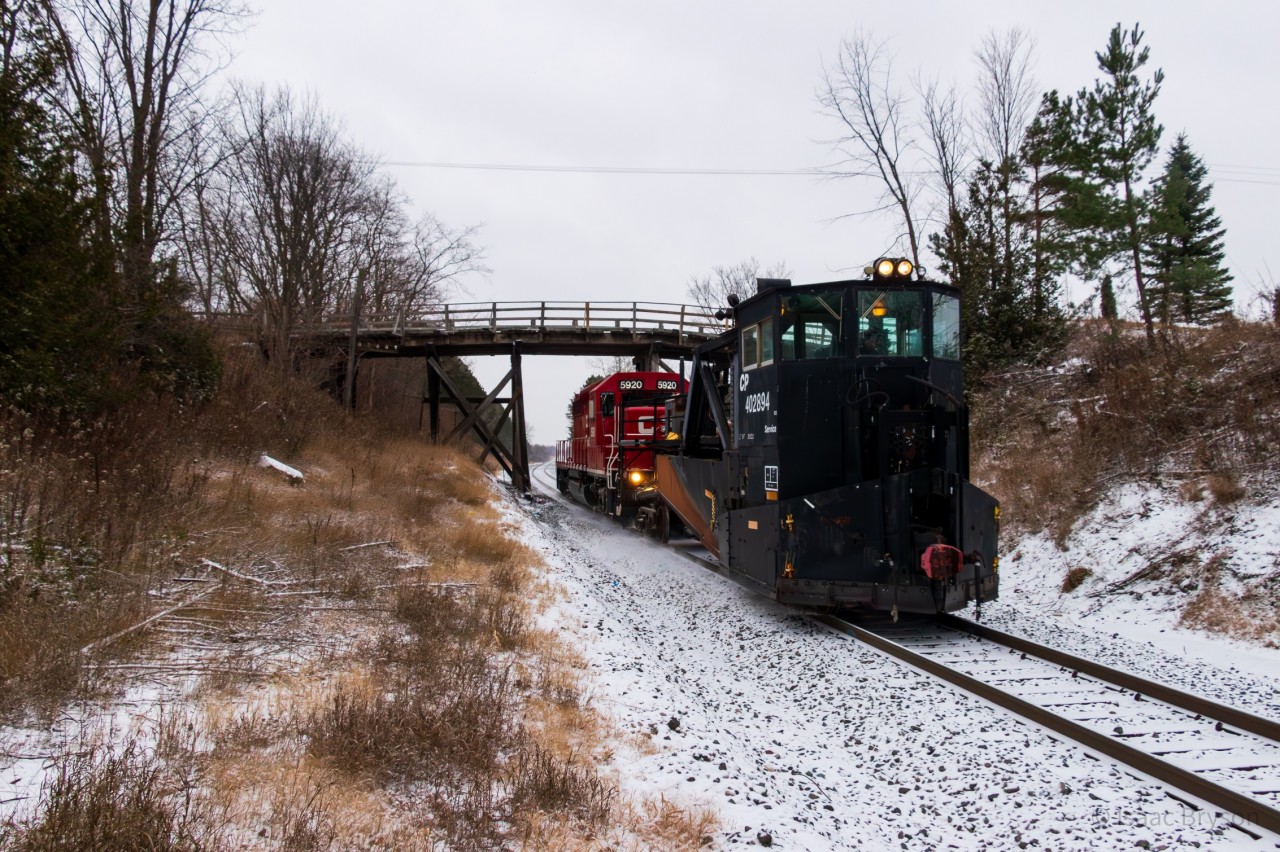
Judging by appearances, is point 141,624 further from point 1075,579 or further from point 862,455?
point 1075,579

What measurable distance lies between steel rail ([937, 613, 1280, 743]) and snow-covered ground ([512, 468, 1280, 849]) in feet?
1.92

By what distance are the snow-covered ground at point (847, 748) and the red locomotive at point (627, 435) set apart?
7712mm

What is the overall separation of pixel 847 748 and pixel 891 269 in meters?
5.01

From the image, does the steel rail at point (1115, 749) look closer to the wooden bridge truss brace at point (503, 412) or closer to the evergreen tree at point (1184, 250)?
the evergreen tree at point (1184, 250)

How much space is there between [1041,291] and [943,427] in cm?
1228

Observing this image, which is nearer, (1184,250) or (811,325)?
(811,325)

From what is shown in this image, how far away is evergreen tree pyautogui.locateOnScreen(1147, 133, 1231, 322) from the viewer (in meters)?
17.2

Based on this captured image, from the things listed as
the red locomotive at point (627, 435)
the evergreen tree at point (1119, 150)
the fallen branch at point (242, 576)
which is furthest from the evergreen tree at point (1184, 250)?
the fallen branch at point (242, 576)

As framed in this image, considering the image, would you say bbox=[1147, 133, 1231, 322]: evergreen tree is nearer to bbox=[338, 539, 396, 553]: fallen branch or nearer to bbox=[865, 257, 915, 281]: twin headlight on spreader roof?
bbox=[865, 257, 915, 281]: twin headlight on spreader roof

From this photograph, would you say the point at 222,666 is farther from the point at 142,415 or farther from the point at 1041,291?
the point at 1041,291

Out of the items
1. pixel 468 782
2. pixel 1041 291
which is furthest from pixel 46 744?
pixel 1041 291

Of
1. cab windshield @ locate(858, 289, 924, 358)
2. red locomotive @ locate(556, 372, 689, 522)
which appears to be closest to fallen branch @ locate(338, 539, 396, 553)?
cab windshield @ locate(858, 289, 924, 358)

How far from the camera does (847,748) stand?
5.14m

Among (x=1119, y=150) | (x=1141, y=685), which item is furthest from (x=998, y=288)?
(x=1141, y=685)
